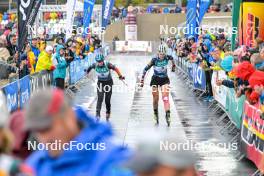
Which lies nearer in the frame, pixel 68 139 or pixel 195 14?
pixel 68 139

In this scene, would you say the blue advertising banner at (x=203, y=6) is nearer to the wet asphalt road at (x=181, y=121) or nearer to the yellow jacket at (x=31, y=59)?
the wet asphalt road at (x=181, y=121)

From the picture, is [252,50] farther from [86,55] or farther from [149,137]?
[86,55]

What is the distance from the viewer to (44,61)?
19.5 metres

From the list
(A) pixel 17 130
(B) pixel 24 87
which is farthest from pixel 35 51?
(A) pixel 17 130

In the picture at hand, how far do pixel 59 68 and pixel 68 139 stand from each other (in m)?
17.3

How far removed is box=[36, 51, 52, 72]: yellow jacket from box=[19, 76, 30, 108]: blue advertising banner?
310cm

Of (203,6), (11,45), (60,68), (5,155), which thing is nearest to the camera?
(5,155)

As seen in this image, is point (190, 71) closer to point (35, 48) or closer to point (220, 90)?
point (35, 48)

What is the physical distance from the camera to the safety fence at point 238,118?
11.3 meters

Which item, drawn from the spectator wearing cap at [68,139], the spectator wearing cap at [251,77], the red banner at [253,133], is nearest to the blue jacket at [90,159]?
the spectator wearing cap at [68,139]

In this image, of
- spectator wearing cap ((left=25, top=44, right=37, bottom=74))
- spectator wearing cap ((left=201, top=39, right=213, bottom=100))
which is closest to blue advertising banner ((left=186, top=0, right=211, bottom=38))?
spectator wearing cap ((left=201, top=39, right=213, bottom=100))

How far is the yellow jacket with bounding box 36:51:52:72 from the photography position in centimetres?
1941

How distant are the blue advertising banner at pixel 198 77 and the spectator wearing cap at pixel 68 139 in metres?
18.8

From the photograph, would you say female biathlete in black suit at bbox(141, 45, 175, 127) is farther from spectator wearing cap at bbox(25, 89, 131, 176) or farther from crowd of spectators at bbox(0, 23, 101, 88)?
spectator wearing cap at bbox(25, 89, 131, 176)
